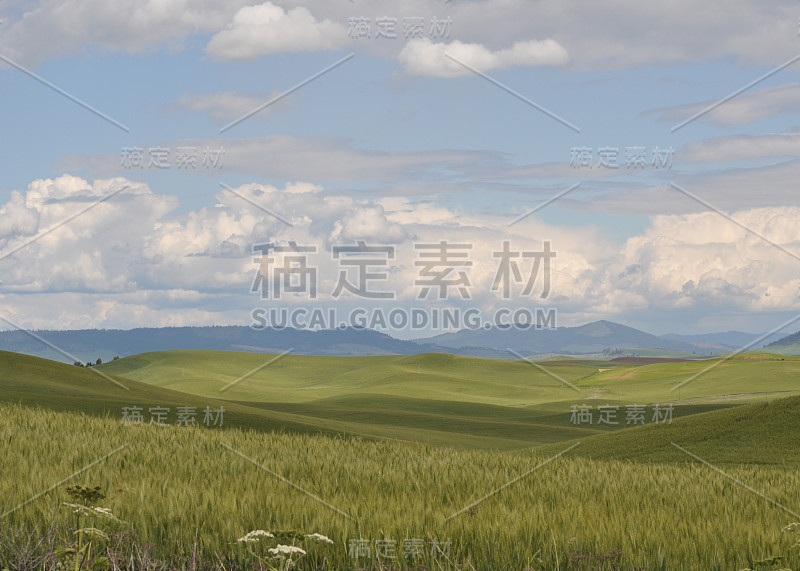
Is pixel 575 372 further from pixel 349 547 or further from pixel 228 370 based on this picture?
pixel 349 547

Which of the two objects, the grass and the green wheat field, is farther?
the grass

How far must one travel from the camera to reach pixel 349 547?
22.3ft

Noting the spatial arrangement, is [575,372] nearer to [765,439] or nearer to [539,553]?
[765,439]

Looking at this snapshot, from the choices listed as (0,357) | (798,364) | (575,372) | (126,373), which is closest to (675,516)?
(0,357)

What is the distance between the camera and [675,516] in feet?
29.8

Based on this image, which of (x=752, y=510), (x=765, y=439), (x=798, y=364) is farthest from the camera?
(x=798, y=364)

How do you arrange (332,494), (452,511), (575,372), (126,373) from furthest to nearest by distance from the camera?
1. (575,372)
2. (126,373)
3. (332,494)
4. (452,511)

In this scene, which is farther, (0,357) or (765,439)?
(0,357)

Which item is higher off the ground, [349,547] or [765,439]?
[349,547]

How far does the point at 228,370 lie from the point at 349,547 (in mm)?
161126

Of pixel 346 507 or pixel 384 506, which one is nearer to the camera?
pixel 346 507

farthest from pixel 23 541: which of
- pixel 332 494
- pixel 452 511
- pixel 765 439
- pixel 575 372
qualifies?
pixel 575 372

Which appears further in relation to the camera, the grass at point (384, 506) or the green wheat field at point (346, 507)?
the grass at point (384, 506)

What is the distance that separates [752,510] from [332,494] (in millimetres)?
5833
